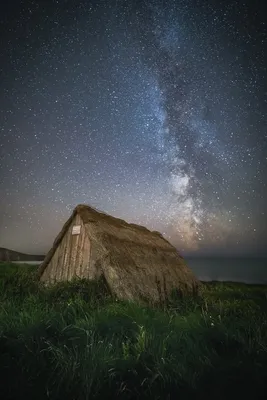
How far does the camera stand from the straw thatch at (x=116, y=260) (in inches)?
296

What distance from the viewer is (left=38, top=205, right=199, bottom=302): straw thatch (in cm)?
751

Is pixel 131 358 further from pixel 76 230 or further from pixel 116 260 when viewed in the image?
pixel 76 230

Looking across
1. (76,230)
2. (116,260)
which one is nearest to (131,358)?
(116,260)

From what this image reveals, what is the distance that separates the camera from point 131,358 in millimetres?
3521

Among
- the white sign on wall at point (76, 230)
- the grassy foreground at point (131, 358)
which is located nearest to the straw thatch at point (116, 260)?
the white sign on wall at point (76, 230)

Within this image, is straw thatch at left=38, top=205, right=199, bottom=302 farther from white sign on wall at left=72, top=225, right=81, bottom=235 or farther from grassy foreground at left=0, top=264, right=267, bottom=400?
grassy foreground at left=0, top=264, right=267, bottom=400

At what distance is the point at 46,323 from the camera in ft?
14.1

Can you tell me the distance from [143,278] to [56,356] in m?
4.36

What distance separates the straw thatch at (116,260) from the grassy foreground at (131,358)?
2578mm

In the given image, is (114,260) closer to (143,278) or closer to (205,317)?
(143,278)

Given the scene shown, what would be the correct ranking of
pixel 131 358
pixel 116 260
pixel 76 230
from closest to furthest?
1. pixel 131 358
2. pixel 116 260
3. pixel 76 230

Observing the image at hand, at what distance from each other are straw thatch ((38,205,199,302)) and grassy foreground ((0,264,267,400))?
258cm

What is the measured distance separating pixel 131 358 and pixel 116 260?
4.23 m

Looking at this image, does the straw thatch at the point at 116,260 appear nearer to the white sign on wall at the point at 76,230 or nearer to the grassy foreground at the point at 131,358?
the white sign on wall at the point at 76,230
